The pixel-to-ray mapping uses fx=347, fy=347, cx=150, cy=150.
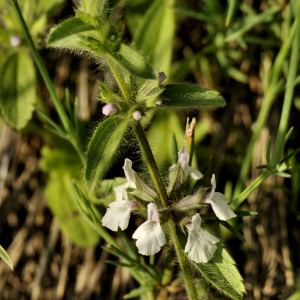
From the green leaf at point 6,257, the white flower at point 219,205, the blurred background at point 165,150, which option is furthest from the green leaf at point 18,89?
the white flower at point 219,205

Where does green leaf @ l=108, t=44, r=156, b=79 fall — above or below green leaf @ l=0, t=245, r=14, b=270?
above

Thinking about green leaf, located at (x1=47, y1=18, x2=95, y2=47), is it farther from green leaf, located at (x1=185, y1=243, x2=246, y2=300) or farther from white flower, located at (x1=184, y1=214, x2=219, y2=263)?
green leaf, located at (x1=185, y1=243, x2=246, y2=300)

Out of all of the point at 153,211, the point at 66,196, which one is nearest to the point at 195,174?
the point at 153,211

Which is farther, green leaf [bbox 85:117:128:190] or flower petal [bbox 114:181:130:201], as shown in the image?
flower petal [bbox 114:181:130:201]

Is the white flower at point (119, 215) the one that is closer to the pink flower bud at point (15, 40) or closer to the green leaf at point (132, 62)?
the green leaf at point (132, 62)

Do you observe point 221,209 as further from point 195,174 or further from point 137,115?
point 137,115

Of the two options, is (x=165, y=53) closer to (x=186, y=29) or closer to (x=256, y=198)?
(x=186, y=29)

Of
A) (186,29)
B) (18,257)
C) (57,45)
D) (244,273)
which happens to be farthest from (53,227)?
(186,29)

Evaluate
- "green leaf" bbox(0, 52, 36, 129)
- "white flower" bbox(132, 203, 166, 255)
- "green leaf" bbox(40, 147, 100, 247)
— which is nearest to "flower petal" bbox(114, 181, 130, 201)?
"white flower" bbox(132, 203, 166, 255)
